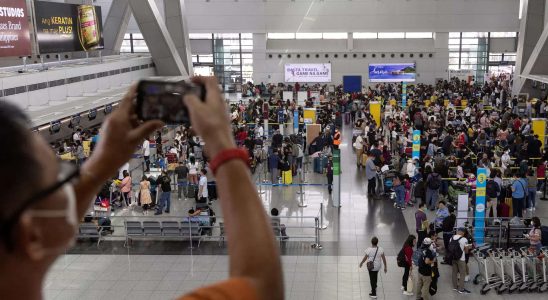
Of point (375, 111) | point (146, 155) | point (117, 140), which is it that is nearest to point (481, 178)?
point (146, 155)

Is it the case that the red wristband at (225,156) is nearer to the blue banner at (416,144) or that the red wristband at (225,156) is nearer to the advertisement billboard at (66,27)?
the blue banner at (416,144)

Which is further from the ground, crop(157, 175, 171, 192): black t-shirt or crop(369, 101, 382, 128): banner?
crop(369, 101, 382, 128): banner

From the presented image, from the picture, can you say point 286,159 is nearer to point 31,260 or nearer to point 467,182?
point 467,182

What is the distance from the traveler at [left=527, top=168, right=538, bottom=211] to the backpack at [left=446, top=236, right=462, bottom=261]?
5.08 meters

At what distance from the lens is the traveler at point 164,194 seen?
15.3 meters

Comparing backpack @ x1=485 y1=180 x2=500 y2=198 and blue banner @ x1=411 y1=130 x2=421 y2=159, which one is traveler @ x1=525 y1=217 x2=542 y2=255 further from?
blue banner @ x1=411 y1=130 x2=421 y2=159

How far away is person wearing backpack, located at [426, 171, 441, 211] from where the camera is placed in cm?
1525

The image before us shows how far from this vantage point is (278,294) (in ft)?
3.16

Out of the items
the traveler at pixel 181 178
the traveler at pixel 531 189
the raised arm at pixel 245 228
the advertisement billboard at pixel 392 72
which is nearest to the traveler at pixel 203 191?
the traveler at pixel 181 178

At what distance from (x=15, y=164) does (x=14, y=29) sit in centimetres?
2175

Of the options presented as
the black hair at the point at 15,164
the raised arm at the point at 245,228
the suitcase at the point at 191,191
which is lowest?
the suitcase at the point at 191,191

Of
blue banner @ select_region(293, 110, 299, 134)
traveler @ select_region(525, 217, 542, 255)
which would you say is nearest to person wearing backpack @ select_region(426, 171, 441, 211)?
traveler @ select_region(525, 217, 542, 255)

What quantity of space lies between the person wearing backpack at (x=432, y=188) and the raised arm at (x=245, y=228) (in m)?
14.8

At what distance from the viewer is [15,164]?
784 mm
